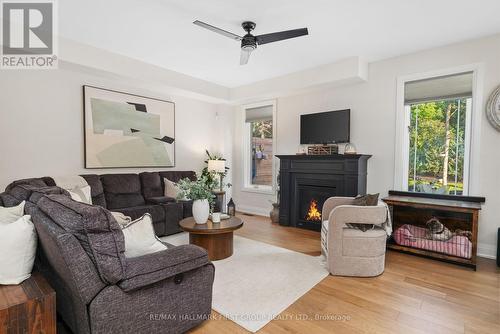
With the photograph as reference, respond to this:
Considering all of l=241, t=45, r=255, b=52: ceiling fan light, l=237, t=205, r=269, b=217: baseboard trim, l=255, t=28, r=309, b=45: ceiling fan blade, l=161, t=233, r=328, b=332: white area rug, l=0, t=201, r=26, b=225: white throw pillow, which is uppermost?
l=255, t=28, r=309, b=45: ceiling fan blade

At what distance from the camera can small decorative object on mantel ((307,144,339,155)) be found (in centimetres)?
438

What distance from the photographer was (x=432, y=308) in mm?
2158

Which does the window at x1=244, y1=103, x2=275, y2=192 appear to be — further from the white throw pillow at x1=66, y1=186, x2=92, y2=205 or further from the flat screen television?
the white throw pillow at x1=66, y1=186, x2=92, y2=205

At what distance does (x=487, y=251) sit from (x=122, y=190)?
5.02 metres

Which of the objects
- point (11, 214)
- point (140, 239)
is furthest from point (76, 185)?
point (140, 239)

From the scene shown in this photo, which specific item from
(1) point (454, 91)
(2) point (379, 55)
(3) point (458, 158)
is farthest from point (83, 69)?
(3) point (458, 158)

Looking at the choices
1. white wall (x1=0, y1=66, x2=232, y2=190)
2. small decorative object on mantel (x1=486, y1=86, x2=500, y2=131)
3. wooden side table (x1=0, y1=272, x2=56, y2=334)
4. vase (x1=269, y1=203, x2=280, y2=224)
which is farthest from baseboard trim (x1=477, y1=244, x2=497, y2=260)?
white wall (x1=0, y1=66, x2=232, y2=190)

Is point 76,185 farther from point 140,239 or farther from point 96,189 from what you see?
point 140,239

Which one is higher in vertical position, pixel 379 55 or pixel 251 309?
pixel 379 55

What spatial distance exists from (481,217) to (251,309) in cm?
316

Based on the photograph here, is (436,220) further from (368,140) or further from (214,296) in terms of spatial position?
(214,296)

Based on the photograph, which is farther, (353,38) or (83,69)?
(83,69)

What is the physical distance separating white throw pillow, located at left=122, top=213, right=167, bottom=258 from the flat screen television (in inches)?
136

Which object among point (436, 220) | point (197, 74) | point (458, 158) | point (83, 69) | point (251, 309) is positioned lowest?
point (251, 309)
